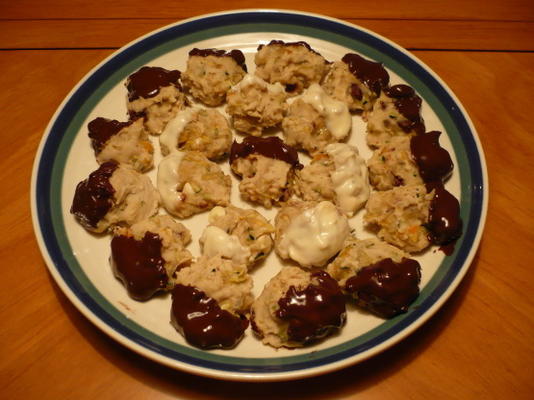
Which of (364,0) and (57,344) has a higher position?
(364,0)

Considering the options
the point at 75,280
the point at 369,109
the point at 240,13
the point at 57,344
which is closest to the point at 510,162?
the point at 369,109

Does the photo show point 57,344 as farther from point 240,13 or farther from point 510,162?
point 510,162

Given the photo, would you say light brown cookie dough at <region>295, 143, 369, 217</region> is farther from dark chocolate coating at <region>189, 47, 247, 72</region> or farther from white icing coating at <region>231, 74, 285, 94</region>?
dark chocolate coating at <region>189, 47, 247, 72</region>

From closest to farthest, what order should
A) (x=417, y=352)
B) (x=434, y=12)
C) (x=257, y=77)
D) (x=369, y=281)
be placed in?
1. (x=369, y=281)
2. (x=417, y=352)
3. (x=257, y=77)
4. (x=434, y=12)

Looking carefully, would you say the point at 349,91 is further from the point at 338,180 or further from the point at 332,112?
the point at 338,180

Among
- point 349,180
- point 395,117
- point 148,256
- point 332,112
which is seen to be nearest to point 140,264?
point 148,256

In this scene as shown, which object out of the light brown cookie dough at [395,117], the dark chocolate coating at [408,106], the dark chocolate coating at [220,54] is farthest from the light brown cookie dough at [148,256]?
the dark chocolate coating at [408,106]

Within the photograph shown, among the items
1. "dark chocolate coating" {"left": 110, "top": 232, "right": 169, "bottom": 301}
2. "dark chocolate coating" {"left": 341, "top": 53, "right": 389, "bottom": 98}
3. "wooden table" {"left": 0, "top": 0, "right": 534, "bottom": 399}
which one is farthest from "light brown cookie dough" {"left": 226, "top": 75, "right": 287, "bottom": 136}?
"wooden table" {"left": 0, "top": 0, "right": 534, "bottom": 399}
